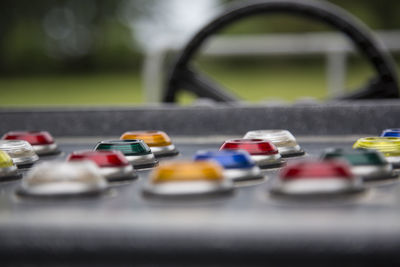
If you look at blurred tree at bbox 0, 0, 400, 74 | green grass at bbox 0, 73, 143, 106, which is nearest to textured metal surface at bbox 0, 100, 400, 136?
blurred tree at bbox 0, 0, 400, 74

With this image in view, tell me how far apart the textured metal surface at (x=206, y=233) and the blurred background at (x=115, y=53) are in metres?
10.7

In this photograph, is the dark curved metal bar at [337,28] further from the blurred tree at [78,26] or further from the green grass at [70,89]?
the green grass at [70,89]

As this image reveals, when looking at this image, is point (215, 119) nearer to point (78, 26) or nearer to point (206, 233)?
point (206, 233)

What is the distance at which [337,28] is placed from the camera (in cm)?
88

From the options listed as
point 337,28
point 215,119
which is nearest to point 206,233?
point 215,119

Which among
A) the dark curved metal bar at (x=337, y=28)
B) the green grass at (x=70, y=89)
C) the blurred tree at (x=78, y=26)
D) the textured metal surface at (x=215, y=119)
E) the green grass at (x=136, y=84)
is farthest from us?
the green grass at (x=70, y=89)

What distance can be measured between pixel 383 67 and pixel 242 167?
66 cm

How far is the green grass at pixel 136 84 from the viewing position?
15.8 metres

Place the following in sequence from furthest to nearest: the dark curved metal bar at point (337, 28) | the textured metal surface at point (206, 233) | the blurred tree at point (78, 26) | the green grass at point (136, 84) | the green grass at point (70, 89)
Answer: the green grass at point (70, 89) → the green grass at point (136, 84) → the blurred tree at point (78, 26) → the dark curved metal bar at point (337, 28) → the textured metal surface at point (206, 233)

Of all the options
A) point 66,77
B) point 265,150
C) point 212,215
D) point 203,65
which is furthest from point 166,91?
point 66,77

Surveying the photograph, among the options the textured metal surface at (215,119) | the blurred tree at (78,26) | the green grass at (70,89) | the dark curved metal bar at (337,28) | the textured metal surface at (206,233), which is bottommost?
the textured metal surface at (206,233)

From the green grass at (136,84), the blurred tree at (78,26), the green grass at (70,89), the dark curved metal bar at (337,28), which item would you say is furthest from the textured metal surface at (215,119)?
the green grass at (70,89)

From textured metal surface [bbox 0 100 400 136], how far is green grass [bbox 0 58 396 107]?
14.6m

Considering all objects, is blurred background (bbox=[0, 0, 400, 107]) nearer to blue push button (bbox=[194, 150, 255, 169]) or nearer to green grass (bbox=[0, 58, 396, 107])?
green grass (bbox=[0, 58, 396, 107])
